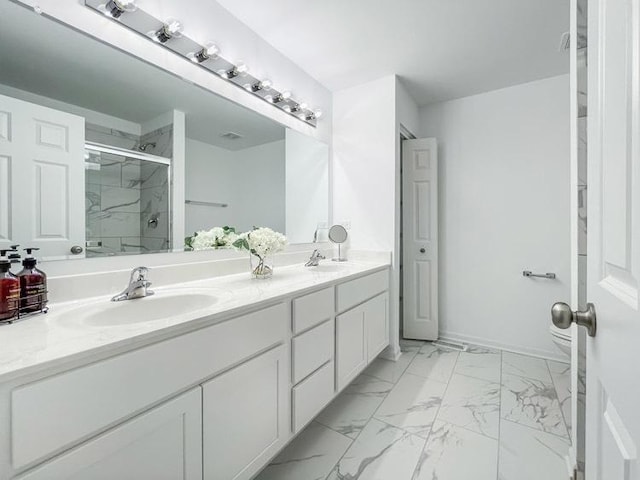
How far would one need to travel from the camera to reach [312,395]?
1.35m

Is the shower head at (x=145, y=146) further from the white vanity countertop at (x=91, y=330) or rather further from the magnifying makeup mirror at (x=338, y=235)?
the magnifying makeup mirror at (x=338, y=235)

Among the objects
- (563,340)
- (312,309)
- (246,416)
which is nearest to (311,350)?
(312,309)

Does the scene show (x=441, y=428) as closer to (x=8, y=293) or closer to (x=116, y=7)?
(x=8, y=293)

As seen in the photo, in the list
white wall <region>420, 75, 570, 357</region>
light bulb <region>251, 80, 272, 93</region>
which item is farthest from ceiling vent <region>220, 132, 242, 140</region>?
white wall <region>420, 75, 570, 357</region>

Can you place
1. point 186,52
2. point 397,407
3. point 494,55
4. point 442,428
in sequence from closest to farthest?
point 186,52 → point 442,428 → point 397,407 → point 494,55

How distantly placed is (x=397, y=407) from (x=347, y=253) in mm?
1206

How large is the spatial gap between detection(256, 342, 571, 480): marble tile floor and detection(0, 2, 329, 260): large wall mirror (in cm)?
125

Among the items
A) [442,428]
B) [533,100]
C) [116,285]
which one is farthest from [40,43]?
[533,100]

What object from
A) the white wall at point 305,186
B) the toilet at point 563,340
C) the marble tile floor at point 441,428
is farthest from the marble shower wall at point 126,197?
the toilet at point 563,340

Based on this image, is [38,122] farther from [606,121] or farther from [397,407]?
[397,407]

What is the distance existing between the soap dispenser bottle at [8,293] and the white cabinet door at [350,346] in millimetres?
1247

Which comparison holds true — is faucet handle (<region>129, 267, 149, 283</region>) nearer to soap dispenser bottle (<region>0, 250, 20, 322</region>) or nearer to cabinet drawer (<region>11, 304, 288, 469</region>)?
soap dispenser bottle (<region>0, 250, 20, 322</region>)

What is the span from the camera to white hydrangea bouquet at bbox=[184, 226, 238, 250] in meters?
1.49

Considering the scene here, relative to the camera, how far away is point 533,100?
2.37 meters
